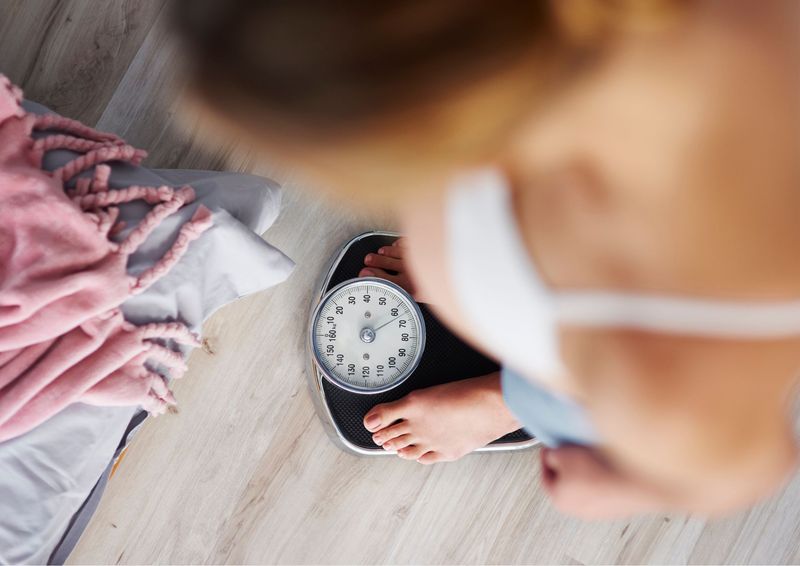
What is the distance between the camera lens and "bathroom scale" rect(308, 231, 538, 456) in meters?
1.03

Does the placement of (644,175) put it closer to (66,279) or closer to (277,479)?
(66,279)

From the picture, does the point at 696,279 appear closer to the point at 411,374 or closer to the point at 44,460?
the point at 411,374

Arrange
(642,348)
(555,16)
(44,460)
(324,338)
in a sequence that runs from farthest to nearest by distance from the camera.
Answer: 1. (324,338)
2. (44,460)
3. (642,348)
4. (555,16)

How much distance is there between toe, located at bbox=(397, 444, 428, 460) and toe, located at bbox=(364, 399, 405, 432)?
0.15ft

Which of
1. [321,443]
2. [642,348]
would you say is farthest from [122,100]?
[642,348]

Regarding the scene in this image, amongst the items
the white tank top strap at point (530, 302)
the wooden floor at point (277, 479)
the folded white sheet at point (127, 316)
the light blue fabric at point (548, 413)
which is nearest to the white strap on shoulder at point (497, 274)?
the white tank top strap at point (530, 302)

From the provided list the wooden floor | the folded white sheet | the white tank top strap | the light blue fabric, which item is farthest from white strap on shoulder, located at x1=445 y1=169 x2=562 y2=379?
the wooden floor

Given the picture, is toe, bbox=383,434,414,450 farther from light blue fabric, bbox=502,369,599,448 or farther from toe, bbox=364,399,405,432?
light blue fabric, bbox=502,369,599,448

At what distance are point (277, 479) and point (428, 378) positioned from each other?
30cm

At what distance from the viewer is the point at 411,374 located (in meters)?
1.04

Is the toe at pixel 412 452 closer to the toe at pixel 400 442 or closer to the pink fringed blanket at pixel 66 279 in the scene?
the toe at pixel 400 442

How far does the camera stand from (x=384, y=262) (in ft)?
3.52

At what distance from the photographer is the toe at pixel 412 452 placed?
1031 millimetres

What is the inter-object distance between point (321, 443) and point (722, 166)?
2.84ft
